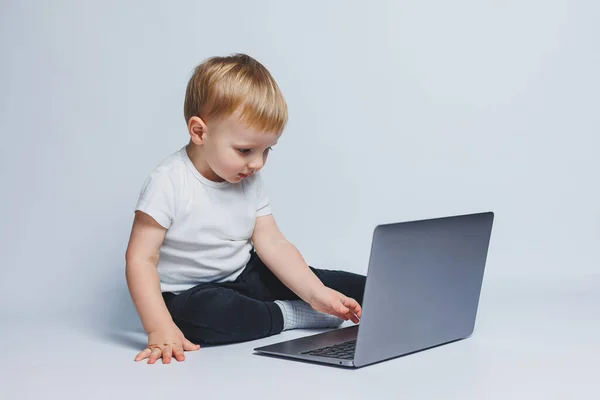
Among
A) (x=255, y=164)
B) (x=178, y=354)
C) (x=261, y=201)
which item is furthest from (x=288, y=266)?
(x=178, y=354)

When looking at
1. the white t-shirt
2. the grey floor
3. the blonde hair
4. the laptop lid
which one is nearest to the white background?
the grey floor

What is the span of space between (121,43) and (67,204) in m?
0.42

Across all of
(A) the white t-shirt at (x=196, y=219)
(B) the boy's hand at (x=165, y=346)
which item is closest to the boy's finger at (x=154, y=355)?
(B) the boy's hand at (x=165, y=346)

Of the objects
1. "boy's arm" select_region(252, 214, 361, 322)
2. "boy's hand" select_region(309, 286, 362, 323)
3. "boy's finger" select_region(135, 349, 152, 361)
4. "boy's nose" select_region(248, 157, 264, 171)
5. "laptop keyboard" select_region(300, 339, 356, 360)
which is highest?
"boy's nose" select_region(248, 157, 264, 171)

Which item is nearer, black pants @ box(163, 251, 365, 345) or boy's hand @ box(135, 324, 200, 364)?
boy's hand @ box(135, 324, 200, 364)

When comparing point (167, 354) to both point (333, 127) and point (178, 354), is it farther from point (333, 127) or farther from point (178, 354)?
point (333, 127)

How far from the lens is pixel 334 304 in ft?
5.78

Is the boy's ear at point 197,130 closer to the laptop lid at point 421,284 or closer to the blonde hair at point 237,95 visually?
the blonde hair at point 237,95

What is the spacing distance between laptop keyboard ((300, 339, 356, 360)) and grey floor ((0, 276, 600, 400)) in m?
0.05

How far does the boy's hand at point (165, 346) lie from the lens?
1551 millimetres

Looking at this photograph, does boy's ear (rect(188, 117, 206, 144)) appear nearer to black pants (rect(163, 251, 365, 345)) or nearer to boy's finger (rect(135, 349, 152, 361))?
black pants (rect(163, 251, 365, 345))

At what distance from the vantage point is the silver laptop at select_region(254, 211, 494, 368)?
55.7 inches

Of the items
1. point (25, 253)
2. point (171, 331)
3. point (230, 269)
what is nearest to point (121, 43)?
point (25, 253)

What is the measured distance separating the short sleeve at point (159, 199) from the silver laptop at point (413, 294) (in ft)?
0.98
